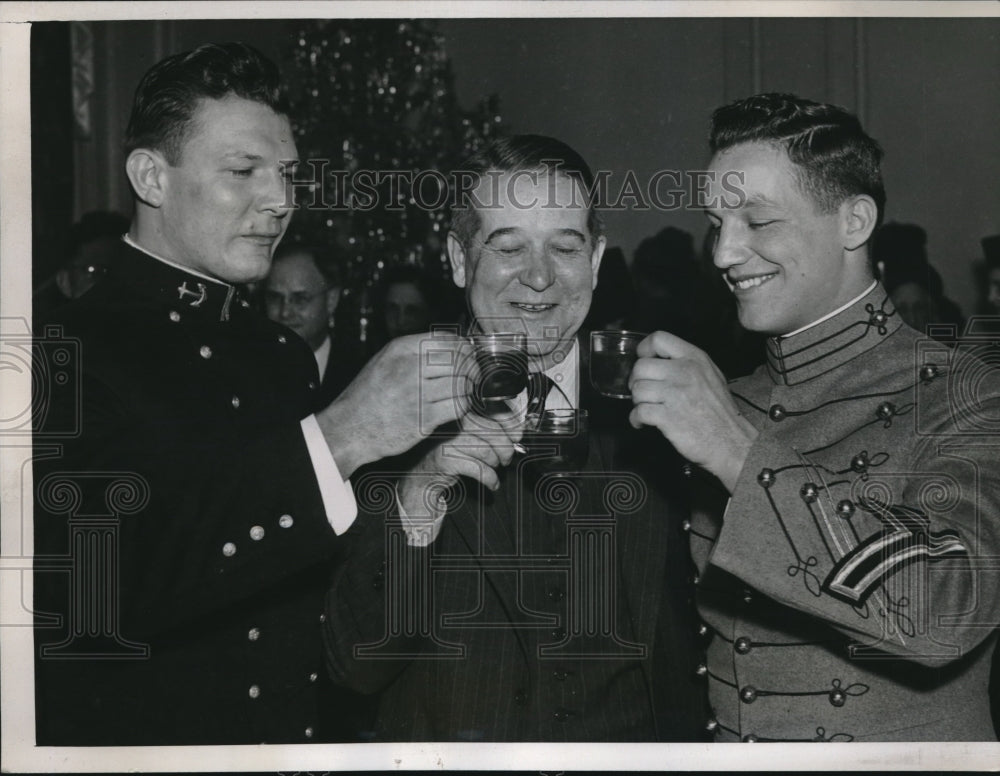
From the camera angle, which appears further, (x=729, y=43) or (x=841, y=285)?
(x=729, y=43)

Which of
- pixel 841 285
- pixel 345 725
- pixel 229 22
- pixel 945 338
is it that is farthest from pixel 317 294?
pixel 945 338

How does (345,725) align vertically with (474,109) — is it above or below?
below

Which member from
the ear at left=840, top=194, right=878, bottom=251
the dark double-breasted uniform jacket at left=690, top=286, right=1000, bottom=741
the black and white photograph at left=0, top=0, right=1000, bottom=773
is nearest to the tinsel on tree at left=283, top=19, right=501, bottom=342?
the black and white photograph at left=0, top=0, right=1000, bottom=773

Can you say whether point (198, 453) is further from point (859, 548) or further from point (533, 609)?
point (859, 548)

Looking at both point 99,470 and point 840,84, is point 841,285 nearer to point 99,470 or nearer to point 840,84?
point 840,84

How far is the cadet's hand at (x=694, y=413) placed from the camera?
5.38 ft

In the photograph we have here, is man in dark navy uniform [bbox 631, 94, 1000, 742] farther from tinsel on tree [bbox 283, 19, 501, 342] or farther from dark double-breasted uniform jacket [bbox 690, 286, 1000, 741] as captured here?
tinsel on tree [bbox 283, 19, 501, 342]

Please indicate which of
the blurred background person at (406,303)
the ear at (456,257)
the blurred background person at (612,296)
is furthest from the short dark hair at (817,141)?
the blurred background person at (406,303)

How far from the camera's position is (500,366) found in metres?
1.87

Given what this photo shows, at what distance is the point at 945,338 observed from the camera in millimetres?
2047

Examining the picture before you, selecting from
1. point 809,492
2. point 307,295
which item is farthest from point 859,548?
point 307,295

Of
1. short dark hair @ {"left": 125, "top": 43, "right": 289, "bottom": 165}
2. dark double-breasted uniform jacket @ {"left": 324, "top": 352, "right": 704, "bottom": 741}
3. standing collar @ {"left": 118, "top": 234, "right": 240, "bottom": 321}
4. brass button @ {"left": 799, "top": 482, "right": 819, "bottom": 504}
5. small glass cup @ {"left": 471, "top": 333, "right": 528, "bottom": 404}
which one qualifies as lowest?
dark double-breasted uniform jacket @ {"left": 324, "top": 352, "right": 704, "bottom": 741}

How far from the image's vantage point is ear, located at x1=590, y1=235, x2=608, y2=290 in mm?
2059

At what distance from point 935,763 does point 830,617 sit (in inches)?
17.9
